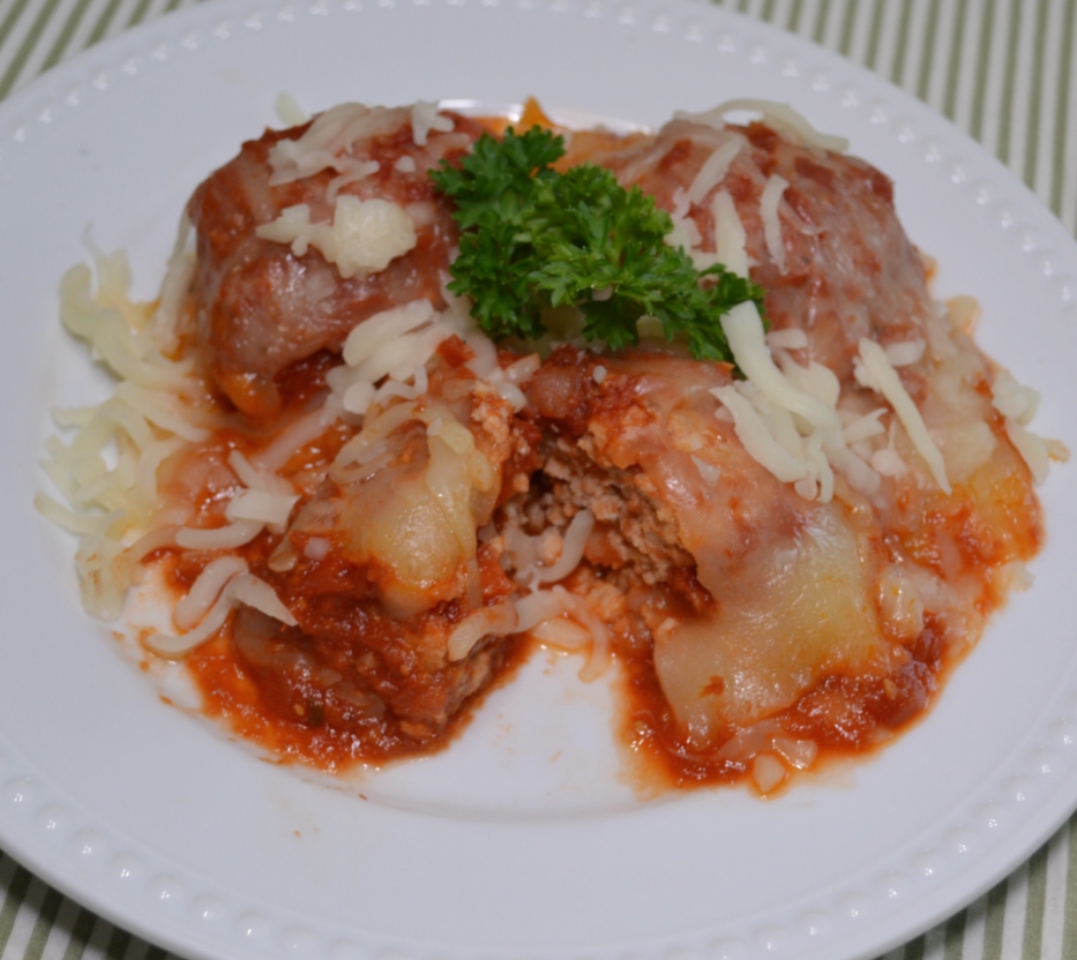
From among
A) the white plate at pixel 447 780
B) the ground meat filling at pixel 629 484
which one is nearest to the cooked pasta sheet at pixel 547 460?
the ground meat filling at pixel 629 484

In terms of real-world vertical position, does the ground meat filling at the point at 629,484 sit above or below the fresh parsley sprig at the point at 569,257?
below

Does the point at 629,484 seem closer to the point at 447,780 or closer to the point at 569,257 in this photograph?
the point at 569,257

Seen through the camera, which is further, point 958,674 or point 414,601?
point 958,674

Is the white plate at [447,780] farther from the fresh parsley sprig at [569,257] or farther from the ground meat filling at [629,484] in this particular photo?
the fresh parsley sprig at [569,257]

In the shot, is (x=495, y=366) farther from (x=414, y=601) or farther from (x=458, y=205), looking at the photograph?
(x=414, y=601)

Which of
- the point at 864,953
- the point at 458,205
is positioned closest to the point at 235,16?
the point at 458,205

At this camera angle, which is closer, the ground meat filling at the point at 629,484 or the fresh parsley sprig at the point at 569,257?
the ground meat filling at the point at 629,484

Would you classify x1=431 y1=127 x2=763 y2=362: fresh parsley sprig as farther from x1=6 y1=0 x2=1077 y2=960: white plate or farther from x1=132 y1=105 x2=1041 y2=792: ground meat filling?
x1=6 y1=0 x2=1077 y2=960: white plate
